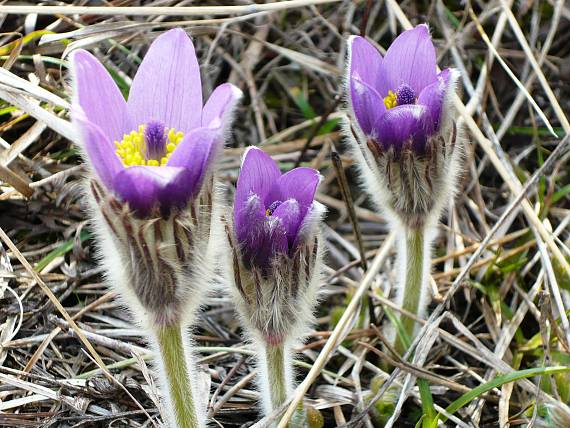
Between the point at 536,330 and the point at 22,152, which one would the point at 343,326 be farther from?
the point at 22,152

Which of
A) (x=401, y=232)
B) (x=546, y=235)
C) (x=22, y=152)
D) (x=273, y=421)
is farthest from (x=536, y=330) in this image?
(x=22, y=152)

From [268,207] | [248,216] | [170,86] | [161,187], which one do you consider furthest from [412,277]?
[161,187]

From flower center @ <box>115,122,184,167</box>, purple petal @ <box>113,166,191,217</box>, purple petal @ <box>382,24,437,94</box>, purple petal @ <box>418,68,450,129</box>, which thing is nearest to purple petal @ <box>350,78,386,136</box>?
purple petal @ <box>418,68,450,129</box>

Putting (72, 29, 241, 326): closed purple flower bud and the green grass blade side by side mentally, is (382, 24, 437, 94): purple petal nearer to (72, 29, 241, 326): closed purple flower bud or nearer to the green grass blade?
(72, 29, 241, 326): closed purple flower bud

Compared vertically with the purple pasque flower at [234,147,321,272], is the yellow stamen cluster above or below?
above

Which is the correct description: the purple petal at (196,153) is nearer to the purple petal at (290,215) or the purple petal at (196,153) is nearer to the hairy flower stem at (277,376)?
the purple petal at (290,215)

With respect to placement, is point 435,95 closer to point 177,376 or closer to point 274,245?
point 274,245

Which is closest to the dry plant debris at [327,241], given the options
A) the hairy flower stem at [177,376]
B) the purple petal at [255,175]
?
the hairy flower stem at [177,376]

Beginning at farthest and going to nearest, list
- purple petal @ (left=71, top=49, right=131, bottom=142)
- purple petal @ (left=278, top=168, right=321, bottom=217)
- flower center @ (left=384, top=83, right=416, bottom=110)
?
flower center @ (left=384, top=83, right=416, bottom=110) < purple petal @ (left=278, top=168, right=321, bottom=217) < purple petal @ (left=71, top=49, right=131, bottom=142)
